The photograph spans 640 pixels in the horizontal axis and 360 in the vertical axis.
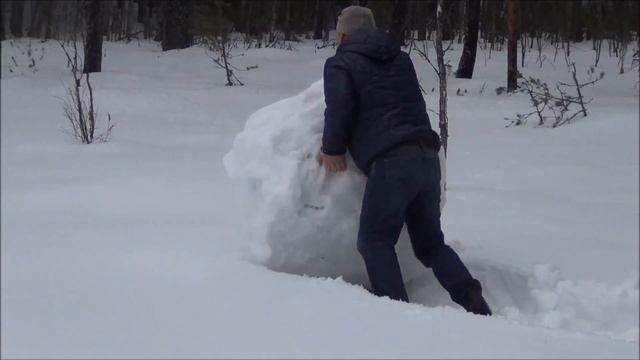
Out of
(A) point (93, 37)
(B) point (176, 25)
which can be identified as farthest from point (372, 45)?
(B) point (176, 25)

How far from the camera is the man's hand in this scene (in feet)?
13.3

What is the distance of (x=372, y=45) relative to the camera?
4023 mm

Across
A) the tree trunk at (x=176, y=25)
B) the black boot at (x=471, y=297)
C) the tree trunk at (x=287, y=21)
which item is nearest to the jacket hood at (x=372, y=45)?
the black boot at (x=471, y=297)

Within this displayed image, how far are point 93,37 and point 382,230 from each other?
11.5 metres

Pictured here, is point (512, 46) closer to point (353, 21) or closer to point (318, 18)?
point (353, 21)

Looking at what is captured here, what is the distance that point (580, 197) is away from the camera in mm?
6770

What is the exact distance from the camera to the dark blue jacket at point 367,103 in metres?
3.96

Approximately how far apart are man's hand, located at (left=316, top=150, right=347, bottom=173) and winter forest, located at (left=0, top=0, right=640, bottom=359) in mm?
44

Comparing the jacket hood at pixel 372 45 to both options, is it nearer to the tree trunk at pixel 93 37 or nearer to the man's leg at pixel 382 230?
the man's leg at pixel 382 230

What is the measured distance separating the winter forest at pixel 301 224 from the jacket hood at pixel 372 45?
0.02 meters

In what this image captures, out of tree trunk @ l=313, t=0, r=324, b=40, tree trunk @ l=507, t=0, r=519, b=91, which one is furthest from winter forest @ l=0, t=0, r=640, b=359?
tree trunk @ l=313, t=0, r=324, b=40

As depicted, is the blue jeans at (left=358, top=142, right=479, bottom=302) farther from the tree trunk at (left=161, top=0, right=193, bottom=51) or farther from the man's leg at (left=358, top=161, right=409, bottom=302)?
the tree trunk at (left=161, top=0, right=193, bottom=51)

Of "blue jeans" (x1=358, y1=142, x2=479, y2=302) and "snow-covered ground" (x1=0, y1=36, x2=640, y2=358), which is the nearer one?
"snow-covered ground" (x1=0, y1=36, x2=640, y2=358)

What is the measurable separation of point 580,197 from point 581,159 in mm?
1550
